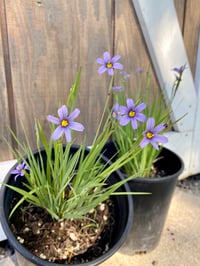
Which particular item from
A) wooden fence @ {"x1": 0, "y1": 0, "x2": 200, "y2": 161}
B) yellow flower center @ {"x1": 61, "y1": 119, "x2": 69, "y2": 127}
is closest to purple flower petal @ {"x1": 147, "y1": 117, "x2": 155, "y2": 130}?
yellow flower center @ {"x1": 61, "y1": 119, "x2": 69, "y2": 127}

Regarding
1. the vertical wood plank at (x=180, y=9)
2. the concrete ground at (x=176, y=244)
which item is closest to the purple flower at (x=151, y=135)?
the concrete ground at (x=176, y=244)

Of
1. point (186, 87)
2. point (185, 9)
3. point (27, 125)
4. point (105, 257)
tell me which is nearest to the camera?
point (105, 257)

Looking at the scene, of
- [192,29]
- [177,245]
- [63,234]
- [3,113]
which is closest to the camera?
[63,234]

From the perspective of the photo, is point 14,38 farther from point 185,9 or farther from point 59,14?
point 185,9

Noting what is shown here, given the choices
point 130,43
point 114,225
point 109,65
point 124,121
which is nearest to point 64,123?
point 124,121

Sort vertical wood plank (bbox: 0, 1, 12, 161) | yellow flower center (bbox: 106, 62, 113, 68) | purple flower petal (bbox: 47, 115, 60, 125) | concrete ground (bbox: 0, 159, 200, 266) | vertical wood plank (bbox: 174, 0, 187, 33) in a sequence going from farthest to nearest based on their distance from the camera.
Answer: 1. vertical wood plank (bbox: 174, 0, 187, 33)
2. concrete ground (bbox: 0, 159, 200, 266)
3. vertical wood plank (bbox: 0, 1, 12, 161)
4. yellow flower center (bbox: 106, 62, 113, 68)
5. purple flower petal (bbox: 47, 115, 60, 125)

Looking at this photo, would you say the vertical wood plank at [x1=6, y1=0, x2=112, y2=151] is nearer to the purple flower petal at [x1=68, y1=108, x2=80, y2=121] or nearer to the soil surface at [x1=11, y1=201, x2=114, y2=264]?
the soil surface at [x1=11, y1=201, x2=114, y2=264]

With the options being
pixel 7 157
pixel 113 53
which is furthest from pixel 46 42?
pixel 7 157

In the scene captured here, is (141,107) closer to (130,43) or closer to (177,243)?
(130,43)
